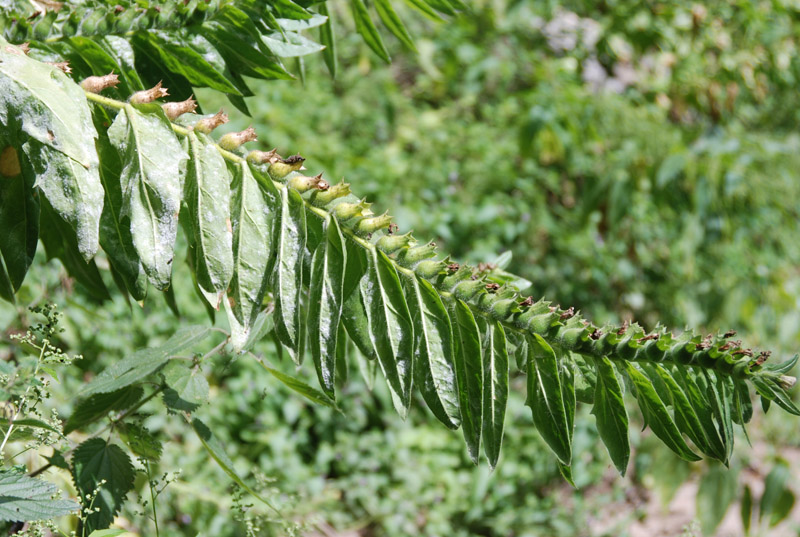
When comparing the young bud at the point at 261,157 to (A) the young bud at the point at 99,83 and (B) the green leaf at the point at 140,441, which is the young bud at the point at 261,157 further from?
(B) the green leaf at the point at 140,441

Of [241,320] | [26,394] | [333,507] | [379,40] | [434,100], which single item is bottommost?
[333,507]

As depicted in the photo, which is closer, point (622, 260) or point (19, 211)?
point (19, 211)

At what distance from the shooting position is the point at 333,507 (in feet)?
11.8

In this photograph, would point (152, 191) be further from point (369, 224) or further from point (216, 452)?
point (216, 452)

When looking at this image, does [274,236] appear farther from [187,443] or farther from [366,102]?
[366,102]

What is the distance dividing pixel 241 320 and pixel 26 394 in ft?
1.25

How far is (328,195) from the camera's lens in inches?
39.1

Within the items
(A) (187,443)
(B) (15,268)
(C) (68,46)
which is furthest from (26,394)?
(A) (187,443)

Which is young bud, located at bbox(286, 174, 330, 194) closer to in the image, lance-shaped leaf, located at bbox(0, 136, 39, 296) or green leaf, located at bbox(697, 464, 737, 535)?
lance-shaped leaf, located at bbox(0, 136, 39, 296)

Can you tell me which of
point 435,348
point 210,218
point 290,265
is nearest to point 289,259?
point 290,265

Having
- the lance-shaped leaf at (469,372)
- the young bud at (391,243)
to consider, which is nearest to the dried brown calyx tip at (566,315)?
the lance-shaped leaf at (469,372)

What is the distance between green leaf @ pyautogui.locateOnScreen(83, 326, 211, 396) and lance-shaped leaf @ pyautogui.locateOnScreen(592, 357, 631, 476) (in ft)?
2.08

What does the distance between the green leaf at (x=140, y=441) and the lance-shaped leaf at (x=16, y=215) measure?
335 millimetres

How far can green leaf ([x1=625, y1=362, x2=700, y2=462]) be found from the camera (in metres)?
1.04
